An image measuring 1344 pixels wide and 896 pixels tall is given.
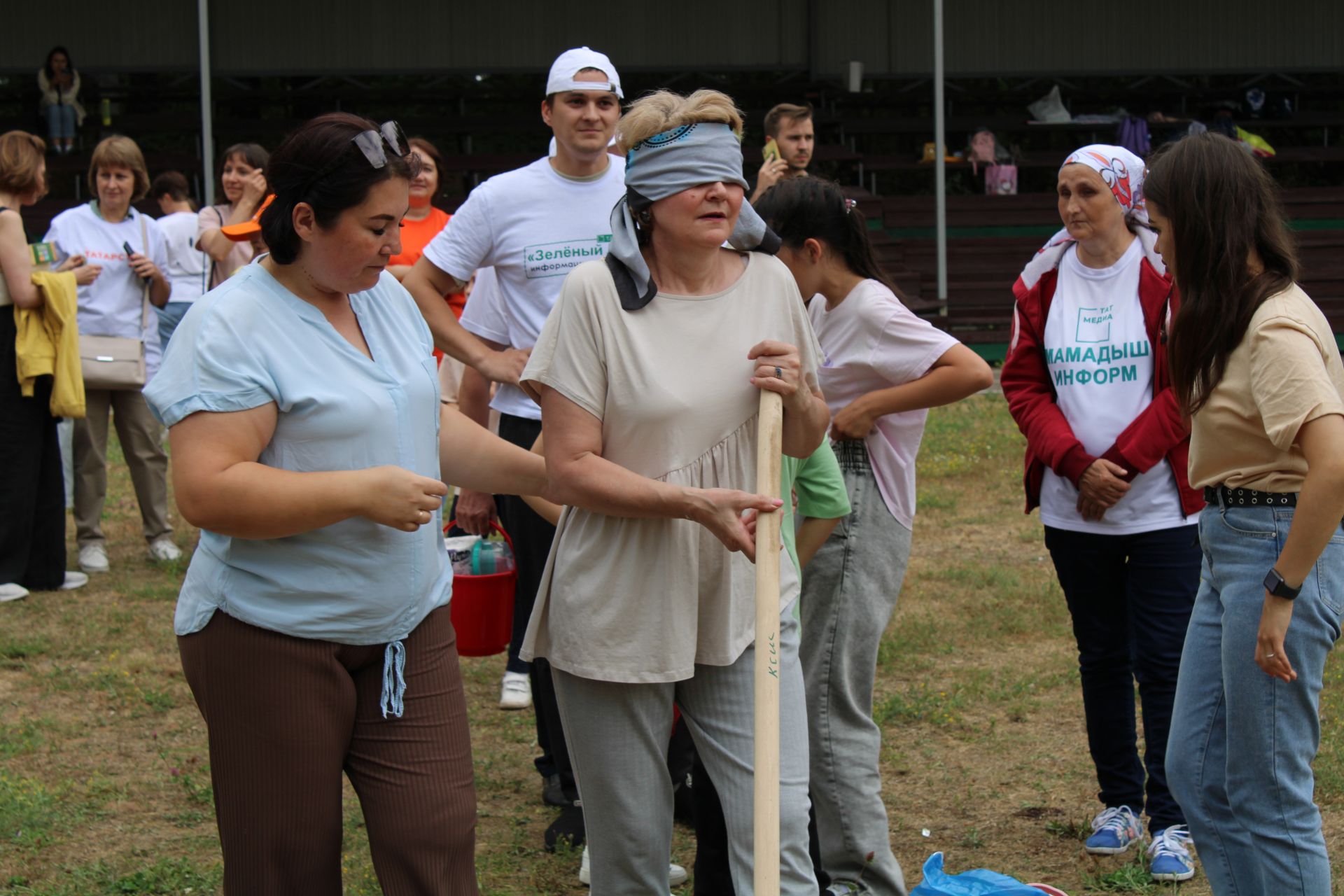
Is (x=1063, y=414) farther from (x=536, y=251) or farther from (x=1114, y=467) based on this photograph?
(x=536, y=251)

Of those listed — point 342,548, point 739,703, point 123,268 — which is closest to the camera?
point 342,548

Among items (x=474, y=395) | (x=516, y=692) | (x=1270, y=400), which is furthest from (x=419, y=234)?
(x=1270, y=400)

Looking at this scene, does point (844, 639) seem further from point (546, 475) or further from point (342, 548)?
point (342, 548)

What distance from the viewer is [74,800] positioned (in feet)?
15.4

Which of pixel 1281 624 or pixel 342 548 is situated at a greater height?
pixel 342 548

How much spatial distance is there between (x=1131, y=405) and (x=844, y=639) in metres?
1.09

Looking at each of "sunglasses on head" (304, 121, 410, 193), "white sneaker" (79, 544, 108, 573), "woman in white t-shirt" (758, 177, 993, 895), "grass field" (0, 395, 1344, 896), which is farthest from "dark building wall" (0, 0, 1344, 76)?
"sunglasses on head" (304, 121, 410, 193)

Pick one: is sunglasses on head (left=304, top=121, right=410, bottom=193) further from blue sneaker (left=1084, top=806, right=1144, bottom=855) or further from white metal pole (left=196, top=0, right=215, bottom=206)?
white metal pole (left=196, top=0, right=215, bottom=206)

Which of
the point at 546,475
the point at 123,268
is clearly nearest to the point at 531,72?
the point at 123,268

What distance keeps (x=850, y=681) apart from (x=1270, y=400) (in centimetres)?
126

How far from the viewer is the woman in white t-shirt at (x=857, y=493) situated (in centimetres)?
354

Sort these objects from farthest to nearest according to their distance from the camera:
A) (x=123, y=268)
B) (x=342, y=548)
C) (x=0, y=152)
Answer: (x=123, y=268)
(x=0, y=152)
(x=342, y=548)

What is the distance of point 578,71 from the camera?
4320mm

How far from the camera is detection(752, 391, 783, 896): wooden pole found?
2525 mm
